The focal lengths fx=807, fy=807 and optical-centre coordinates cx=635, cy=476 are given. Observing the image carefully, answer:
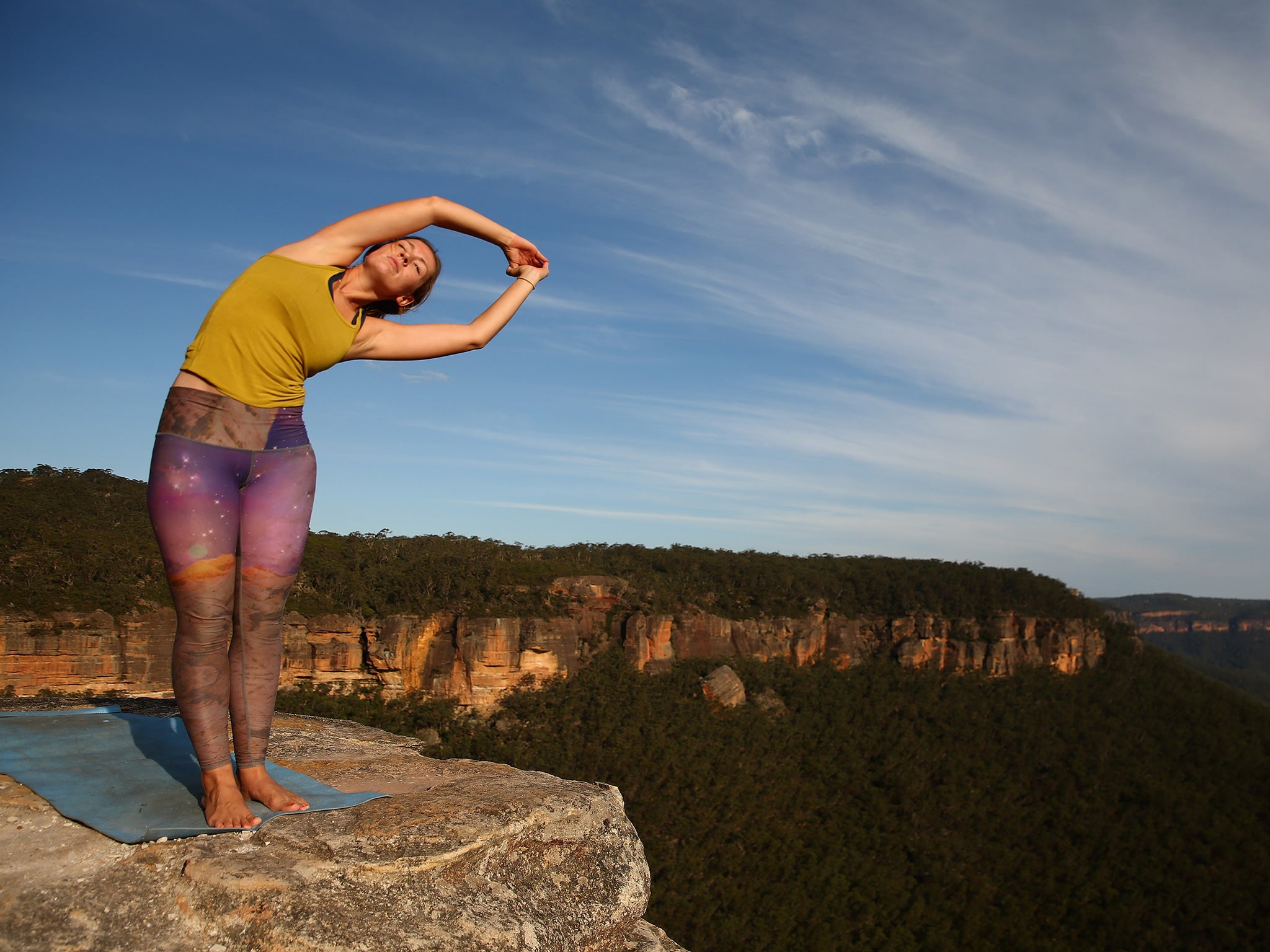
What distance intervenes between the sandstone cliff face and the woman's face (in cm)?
2783

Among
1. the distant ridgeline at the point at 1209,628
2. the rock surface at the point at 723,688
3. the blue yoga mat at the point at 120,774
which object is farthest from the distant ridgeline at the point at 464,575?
the distant ridgeline at the point at 1209,628

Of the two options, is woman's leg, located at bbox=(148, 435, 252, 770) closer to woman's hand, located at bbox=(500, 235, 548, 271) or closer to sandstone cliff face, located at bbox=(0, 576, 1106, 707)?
woman's hand, located at bbox=(500, 235, 548, 271)

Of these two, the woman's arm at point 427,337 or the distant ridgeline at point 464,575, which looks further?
the distant ridgeline at point 464,575

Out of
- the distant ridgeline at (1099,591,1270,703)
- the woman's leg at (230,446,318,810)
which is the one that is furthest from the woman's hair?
the distant ridgeline at (1099,591,1270,703)

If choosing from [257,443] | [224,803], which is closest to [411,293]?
[257,443]

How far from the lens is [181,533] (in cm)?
285

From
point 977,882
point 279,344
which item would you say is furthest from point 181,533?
point 977,882

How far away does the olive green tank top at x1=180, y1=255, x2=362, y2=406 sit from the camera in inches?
114

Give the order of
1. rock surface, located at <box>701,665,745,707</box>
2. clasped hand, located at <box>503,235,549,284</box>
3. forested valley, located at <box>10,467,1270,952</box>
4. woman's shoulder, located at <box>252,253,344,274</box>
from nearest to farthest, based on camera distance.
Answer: woman's shoulder, located at <box>252,253,344,274</box> < clasped hand, located at <box>503,235,549,284</box> < forested valley, located at <box>10,467,1270,952</box> < rock surface, located at <box>701,665,745,707</box>

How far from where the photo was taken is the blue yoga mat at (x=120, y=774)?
2.75 m

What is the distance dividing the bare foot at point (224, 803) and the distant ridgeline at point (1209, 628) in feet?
503

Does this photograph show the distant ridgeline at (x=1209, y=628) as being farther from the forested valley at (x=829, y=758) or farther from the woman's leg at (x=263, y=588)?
the woman's leg at (x=263, y=588)

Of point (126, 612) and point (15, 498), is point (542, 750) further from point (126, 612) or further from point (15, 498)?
point (15, 498)

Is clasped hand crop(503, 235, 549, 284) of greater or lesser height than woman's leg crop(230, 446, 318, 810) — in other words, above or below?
above
